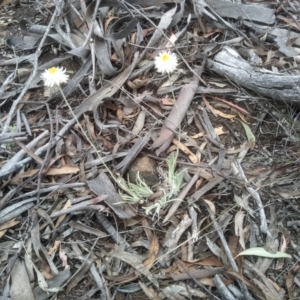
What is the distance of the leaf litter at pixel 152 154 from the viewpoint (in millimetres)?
1891

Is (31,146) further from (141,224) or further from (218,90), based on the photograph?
(218,90)

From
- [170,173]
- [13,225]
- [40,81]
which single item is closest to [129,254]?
[170,173]

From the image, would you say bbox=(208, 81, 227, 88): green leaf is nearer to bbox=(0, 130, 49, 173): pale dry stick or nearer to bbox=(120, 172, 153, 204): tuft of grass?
bbox=(120, 172, 153, 204): tuft of grass

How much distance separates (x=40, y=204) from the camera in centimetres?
208

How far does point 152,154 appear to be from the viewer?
216 cm

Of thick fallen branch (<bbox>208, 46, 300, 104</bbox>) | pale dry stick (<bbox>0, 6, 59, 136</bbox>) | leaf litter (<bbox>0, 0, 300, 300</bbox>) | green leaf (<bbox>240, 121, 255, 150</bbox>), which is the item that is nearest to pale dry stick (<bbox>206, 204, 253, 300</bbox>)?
leaf litter (<bbox>0, 0, 300, 300</bbox>)

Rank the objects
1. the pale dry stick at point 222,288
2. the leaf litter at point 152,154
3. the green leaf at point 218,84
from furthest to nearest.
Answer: the green leaf at point 218,84
the leaf litter at point 152,154
the pale dry stick at point 222,288

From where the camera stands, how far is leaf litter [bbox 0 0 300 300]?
6.20 feet

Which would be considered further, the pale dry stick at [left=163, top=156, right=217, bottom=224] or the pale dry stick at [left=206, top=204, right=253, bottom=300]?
the pale dry stick at [left=163, top=156, right=217, bottom=224]

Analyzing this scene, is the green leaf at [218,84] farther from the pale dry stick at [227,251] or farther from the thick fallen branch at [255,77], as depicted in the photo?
the pale dry stick at [227,251]

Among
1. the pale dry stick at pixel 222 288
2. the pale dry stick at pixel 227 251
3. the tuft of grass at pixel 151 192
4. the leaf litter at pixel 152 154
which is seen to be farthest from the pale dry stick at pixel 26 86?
the pale dry stick at pixel 222 288

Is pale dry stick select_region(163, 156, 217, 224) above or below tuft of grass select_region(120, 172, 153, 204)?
below

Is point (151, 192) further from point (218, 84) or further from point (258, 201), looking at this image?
point (218, 84)

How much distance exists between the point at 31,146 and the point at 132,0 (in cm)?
99
